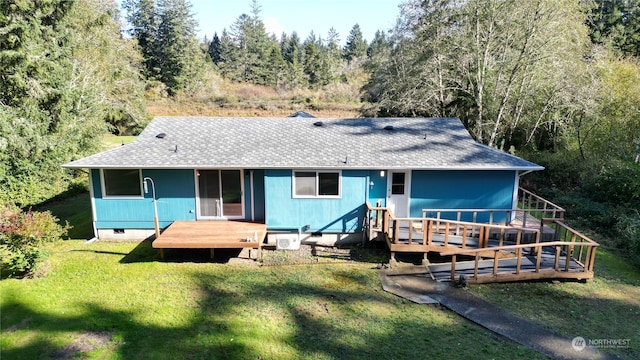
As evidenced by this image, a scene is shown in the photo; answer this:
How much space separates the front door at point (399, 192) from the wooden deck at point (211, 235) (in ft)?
12.8

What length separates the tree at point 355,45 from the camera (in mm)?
72881

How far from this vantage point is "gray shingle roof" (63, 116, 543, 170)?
34.2 feet

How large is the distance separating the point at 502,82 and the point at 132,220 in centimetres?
1751

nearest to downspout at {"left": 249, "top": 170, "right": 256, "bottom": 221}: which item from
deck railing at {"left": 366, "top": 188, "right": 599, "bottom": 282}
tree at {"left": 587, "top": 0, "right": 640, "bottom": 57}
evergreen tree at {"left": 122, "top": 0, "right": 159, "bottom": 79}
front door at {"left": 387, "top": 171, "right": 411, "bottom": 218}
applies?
deck railing at {"left": 366, "top": 188, "right": 599, "bottom": 282}

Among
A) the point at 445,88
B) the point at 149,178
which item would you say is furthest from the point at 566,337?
the point at 445,88

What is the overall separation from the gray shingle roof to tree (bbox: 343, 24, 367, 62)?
59.8 metres

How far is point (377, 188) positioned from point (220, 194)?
481 centimetres

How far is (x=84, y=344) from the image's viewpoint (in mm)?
6145

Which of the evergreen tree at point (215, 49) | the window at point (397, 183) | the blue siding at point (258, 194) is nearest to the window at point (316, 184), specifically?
the blue siding at point (258, 194)

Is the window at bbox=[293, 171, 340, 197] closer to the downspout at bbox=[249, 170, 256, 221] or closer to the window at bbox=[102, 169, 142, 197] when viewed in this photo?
the downspout at bbox=[249, 170, 256, 221]

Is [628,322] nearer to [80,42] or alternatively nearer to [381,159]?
[381,159]

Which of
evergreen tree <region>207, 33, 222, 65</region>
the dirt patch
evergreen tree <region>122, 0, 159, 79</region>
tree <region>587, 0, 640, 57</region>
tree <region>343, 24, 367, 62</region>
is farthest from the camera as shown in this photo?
tree <region>343, 24, 367, 62</region>

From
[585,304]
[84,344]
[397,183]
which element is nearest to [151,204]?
[84,344]

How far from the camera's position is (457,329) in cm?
674
